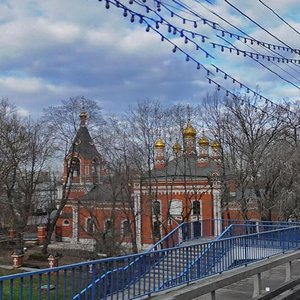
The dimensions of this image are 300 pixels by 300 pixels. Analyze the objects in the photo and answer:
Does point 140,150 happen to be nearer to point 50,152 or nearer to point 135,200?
point 135,200

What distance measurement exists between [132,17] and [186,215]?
3973 cm

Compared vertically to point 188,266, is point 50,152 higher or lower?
higher

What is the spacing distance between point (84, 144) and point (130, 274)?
45842mm

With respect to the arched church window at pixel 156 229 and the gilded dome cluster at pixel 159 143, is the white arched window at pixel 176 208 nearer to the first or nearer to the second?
the arched church window at pixel 156 229

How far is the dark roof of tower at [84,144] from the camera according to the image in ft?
165

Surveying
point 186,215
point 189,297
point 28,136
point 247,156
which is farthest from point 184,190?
point 189,297

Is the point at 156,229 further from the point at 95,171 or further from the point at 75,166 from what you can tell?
the point at 75,166

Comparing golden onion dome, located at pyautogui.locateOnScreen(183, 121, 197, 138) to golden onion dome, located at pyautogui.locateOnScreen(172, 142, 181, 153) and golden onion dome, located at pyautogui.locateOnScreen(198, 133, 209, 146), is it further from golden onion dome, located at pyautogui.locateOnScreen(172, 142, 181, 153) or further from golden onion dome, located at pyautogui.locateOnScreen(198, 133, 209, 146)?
golden onion dome, located at pyautogui.locateOnScreen(172, 142, 181, 153)

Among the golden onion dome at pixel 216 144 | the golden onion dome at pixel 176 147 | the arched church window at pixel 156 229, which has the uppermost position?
the golden onion dome at pixel 176 147

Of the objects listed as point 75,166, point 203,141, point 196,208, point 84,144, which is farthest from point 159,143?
point 75,166

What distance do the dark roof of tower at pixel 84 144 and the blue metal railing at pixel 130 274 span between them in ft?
129

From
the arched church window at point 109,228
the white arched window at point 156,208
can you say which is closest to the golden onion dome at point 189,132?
the white arched window at point 156,208

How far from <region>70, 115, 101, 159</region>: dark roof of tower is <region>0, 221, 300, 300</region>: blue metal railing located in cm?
3922

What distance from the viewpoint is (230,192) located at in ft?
145
